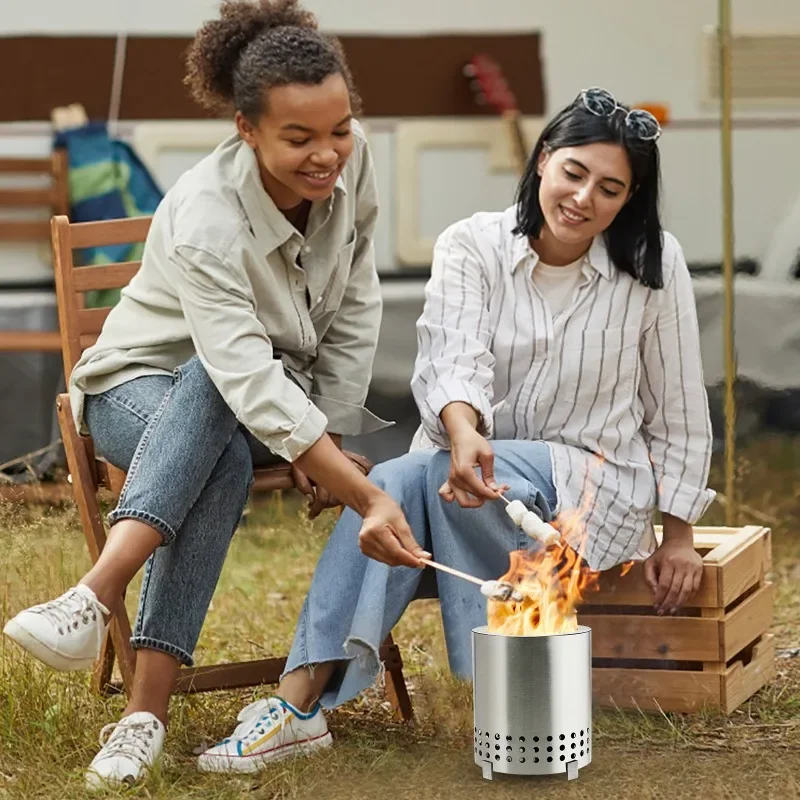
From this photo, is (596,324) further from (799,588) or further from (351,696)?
(799,588)

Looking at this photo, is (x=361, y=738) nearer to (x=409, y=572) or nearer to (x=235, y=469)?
(x=409, y=572)

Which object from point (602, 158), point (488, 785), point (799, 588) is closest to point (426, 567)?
point (488, 785)

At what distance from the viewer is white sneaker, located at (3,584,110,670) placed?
2459 mm

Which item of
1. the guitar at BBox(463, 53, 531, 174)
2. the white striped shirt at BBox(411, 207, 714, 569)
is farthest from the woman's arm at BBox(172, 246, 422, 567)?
the guitar at BBox(463, 53, 531, 174)

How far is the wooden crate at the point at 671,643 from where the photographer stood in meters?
3.06

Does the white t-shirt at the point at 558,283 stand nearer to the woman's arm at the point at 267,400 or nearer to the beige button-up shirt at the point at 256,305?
the beige button-up shirt at the point at 256,305

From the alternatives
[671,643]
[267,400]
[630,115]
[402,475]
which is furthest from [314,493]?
[630,115]

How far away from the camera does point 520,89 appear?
16.9 ft

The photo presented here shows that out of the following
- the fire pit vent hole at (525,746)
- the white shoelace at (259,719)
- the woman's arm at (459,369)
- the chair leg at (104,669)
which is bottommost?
the chair leg at (104,669)

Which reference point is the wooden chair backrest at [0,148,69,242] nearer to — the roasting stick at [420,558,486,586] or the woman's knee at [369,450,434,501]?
the woman's knee at [369,450,434,501]

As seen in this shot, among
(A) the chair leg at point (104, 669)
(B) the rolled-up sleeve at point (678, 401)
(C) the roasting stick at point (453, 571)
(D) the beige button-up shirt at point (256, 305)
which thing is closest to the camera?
(C) the roasting stick at point (453, 571)

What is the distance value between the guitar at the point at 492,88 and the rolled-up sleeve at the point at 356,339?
6.88 feet

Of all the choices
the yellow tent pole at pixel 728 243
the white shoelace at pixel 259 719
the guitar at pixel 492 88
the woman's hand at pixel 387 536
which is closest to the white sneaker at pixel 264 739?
the white shoelace at pixel 259 719

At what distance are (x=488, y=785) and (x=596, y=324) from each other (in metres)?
0.93
